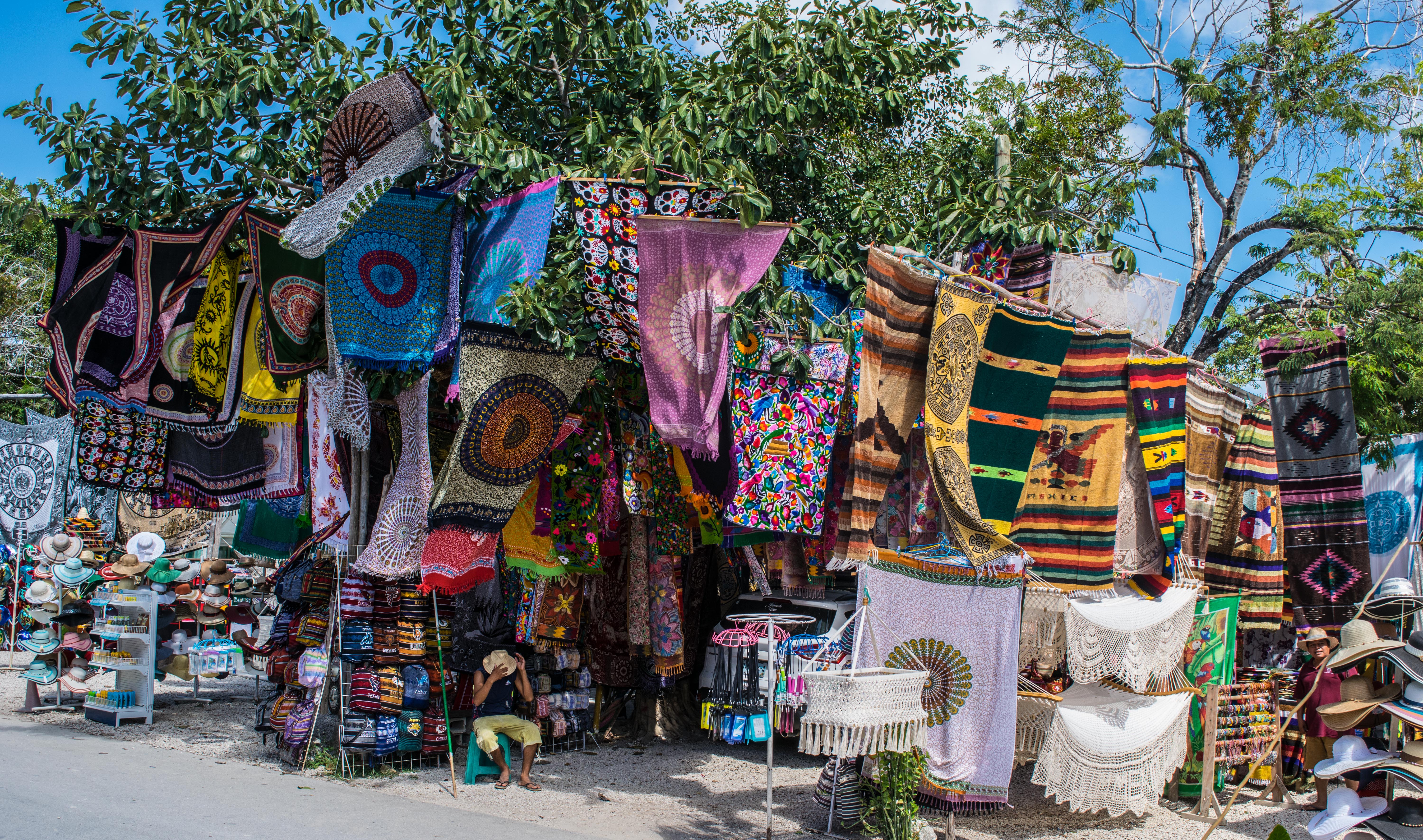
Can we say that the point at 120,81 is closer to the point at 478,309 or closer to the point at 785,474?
the point at 478,309

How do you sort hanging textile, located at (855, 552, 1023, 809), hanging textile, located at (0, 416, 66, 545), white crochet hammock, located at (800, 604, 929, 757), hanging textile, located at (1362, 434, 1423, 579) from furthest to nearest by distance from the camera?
1. hanging textile, located at (0, 416, 66, 545)
2. hanging textile, located at (1362, 434, 1423, 579)
3. hanging textile, located at (855, 552, 1023, 809)
4. white crochet hammock, located at (800, 604, 929, 757)

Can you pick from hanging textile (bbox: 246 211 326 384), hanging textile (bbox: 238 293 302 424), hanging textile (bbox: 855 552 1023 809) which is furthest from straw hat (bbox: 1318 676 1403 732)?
hanging textile (bbox: 238 293 302 424)

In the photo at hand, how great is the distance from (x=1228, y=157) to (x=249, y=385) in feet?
39.5

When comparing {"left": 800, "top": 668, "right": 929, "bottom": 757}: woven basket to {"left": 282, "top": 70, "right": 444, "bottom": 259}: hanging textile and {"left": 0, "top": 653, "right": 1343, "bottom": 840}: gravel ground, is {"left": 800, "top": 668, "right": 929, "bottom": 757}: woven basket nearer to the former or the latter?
{"left": 0, "top": 653, "right": 1343, "bottom": 840}: gravel ground

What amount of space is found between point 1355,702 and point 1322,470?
1.87 meters

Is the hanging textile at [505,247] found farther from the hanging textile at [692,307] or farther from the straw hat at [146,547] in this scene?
the straw hat at [146,547]

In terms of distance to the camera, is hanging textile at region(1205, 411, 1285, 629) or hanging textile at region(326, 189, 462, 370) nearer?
hanging textile at region(326, 189, 462, 370)

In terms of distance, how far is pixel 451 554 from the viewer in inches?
237

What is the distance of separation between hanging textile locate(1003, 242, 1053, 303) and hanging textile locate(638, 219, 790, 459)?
1.67 m

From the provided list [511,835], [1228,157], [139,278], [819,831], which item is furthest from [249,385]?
[1228,157]

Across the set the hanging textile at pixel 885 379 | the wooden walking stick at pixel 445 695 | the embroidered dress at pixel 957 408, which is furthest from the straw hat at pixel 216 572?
the embroidered dress at pixel 957 408

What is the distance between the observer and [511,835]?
217 inches

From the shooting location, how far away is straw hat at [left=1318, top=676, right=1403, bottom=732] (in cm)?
401

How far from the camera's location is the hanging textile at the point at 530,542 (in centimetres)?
672
